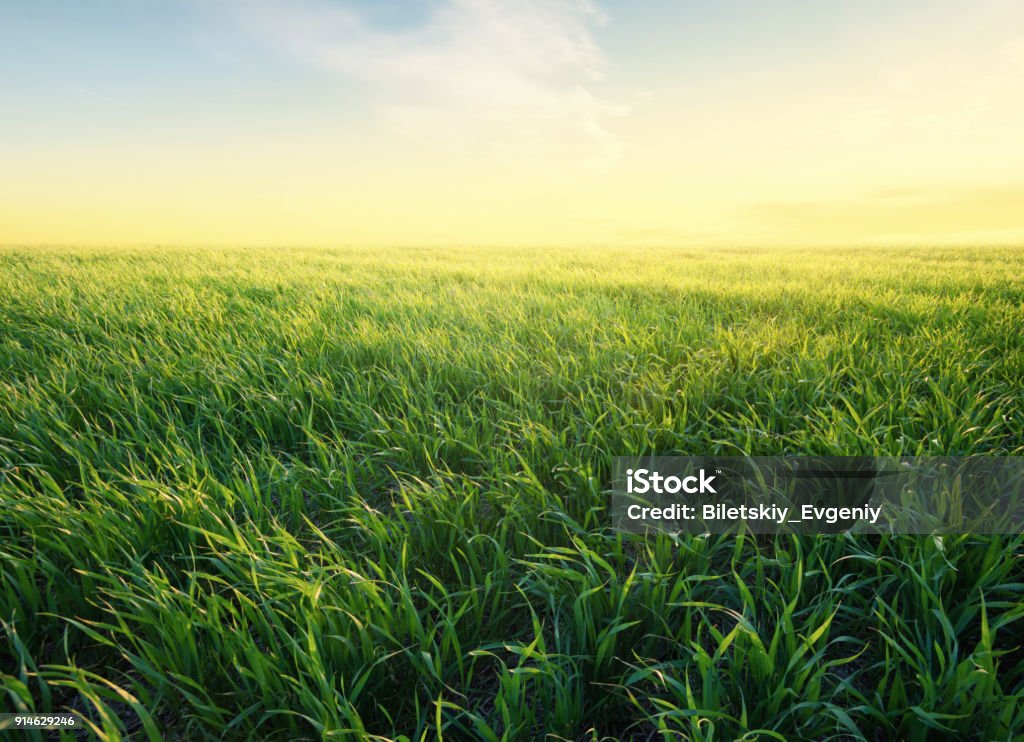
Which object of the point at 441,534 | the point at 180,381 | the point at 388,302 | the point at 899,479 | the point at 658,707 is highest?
→ the point at 388,302

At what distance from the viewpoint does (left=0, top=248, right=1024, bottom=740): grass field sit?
0.95 metres

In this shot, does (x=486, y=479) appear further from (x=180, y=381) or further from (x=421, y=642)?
(x=180, y=381)

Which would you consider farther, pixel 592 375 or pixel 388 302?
pixel 388 302

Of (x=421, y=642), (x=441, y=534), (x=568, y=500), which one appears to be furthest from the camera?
(x=568, y=500)

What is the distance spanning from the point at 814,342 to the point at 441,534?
2.69 metres

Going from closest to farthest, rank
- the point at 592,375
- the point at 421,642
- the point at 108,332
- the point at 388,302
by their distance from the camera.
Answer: the point at 421,642, the point at 592,375, the point at 108,332, the point at 388,302

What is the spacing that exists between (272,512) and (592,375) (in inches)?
60.0

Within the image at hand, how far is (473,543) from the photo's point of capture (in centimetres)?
138

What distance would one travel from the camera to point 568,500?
1.58 m

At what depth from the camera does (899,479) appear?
1.50m

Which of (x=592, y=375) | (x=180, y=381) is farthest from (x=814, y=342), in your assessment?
(x=180, y=381)

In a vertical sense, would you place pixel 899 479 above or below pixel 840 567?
above

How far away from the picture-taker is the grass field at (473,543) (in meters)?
0.95

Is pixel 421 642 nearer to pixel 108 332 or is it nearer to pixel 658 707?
pixel 658 707
